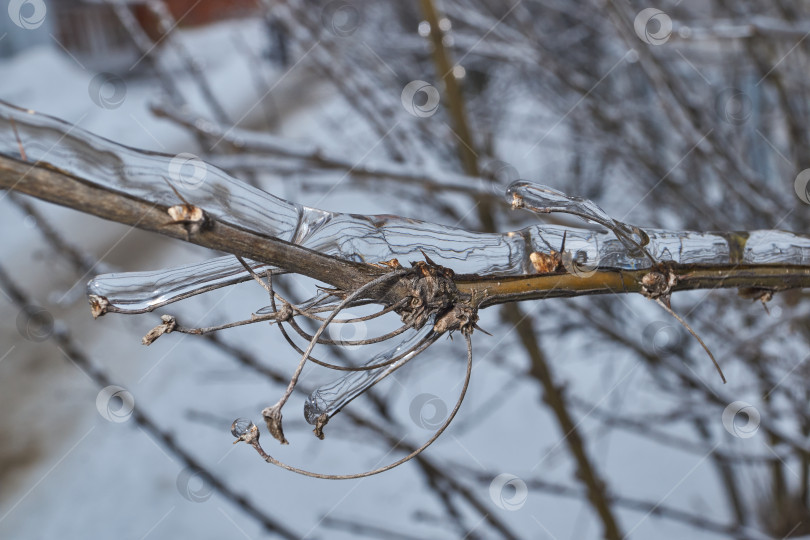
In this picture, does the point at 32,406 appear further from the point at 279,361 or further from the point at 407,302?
the point at 407,302

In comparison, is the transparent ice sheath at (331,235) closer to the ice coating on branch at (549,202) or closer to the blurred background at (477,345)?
the ice coating on branch at (549,202)

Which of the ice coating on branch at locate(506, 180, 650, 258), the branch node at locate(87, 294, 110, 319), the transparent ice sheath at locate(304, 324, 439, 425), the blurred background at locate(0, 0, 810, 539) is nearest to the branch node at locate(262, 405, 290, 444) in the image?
the transparent ice sheath at locate(304, 324, 439, 425)

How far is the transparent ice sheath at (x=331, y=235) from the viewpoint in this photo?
0.72m

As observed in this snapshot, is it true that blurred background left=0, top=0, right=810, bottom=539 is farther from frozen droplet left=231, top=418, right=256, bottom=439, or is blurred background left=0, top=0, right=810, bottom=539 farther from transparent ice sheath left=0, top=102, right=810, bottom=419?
frozen droplet left=231, top=418, right=256, bottom=439

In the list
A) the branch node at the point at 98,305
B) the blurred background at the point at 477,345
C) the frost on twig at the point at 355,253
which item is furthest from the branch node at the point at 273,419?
the blurred background at the point at 477,345

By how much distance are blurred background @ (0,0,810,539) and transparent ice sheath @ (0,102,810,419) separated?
966 millimetres

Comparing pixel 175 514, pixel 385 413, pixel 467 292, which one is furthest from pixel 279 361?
pixel 467 292

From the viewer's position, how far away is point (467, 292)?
0.96 m

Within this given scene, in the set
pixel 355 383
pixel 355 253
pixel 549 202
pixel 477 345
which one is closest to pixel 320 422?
pixel 355 383

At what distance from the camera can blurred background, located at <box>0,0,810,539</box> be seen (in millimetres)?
2494

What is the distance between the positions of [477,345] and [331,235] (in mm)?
3179

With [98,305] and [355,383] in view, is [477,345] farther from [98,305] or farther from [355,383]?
[98,305]

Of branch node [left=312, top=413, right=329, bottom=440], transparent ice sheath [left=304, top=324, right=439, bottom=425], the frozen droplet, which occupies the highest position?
transparent ice sheath [left=304, top=324, right=439, bottom=425]

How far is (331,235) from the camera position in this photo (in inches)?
35.4
